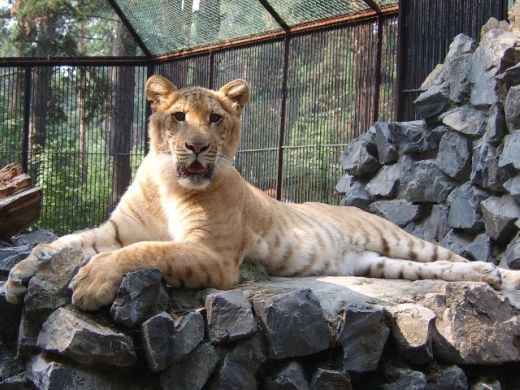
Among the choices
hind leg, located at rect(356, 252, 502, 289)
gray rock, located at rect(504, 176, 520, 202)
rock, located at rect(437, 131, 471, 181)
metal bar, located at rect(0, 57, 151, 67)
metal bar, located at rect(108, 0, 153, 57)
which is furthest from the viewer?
metal bar, located at rect(108, 0, 153, 57)

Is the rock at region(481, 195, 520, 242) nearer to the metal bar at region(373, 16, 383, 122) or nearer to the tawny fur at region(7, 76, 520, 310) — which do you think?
the tawny fur at region(7, 76, 520, 310)

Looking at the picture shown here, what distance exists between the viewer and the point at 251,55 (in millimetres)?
8852

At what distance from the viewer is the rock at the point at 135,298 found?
3002 millimetres

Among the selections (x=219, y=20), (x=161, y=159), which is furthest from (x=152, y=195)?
(x=219, y=20)

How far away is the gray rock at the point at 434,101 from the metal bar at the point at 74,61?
4.90 meters

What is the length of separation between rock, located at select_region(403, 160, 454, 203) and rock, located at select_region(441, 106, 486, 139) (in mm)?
363

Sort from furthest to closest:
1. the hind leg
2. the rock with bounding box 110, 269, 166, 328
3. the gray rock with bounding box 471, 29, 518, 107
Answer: the gray rock with bounding box 471, 29, 518, 107 < the hind leg < the rock with bounding box 110, 269, 166, 328

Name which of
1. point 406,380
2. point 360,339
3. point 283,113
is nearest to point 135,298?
point 360,339

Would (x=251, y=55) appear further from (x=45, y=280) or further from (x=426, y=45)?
(x=45, y=280)

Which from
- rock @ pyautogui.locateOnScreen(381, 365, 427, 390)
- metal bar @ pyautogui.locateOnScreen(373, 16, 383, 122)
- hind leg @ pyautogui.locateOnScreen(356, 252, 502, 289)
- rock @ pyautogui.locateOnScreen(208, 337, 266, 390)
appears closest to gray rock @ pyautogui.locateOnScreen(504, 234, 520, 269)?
hind leg @ pyautogui.locateOnScreen(356, 252, 502, 289)

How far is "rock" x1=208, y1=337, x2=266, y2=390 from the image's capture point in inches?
122

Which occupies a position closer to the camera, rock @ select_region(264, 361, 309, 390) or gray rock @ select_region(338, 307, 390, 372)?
rock @ select_region(264, 361, 309, 390)

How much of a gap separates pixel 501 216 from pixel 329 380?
8.15 feet

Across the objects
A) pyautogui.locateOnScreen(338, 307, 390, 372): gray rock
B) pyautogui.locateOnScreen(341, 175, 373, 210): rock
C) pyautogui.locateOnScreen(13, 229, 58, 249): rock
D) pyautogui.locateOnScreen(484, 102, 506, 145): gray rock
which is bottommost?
pyautogui.locateOnScreen(338, 307, 390, 372): gray rock
